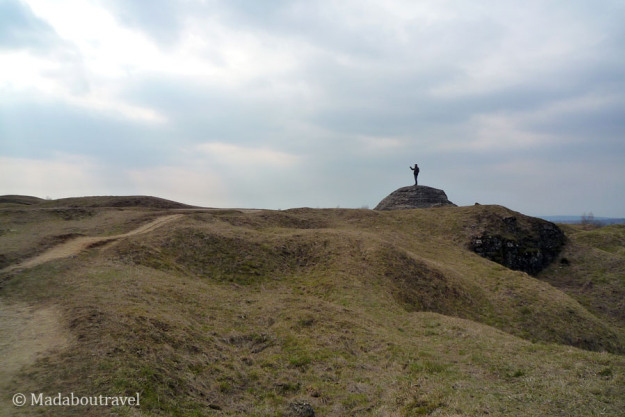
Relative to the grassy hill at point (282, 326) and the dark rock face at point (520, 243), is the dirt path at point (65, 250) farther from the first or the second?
the dark rock face at point (520, 243)

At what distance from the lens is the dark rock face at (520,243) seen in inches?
1577

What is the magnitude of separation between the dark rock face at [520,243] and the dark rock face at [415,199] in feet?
42.3

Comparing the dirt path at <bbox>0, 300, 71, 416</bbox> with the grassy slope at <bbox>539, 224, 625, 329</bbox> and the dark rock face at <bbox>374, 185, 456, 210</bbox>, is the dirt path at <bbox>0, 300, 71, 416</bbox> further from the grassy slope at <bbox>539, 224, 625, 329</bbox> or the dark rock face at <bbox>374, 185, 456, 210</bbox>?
the dark rock face at <bbox>374, 185, 456, 210</bbox>

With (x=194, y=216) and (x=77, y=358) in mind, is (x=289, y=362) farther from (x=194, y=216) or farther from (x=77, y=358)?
(x=194, y=216)

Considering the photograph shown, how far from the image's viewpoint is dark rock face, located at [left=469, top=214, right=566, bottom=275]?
40062mm

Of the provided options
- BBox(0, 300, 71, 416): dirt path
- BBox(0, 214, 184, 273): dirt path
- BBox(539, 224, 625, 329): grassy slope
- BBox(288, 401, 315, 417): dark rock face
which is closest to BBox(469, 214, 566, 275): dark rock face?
BBox(539, 224, 625, 329): grassy slope

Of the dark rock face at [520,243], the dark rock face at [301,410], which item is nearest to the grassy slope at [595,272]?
the dark rock face at [520,243]

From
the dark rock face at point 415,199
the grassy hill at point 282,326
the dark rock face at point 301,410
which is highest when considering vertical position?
the dark rock face at point 415,199

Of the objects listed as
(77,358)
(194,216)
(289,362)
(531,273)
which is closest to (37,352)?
(77,358)

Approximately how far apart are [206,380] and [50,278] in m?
11.3

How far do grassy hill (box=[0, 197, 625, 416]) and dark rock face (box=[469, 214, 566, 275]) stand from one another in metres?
5.68

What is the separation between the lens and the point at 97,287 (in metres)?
16.6

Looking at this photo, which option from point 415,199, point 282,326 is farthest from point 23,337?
point 415,199

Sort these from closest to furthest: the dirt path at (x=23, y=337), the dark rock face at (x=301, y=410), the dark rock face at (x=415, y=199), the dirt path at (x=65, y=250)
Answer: the dirt path at (x=23, y=337) < the dark rock face at (x=301, y=410) < the dirt path at (x=65, y=250) < the dark rock face at (x=415, y=199)
